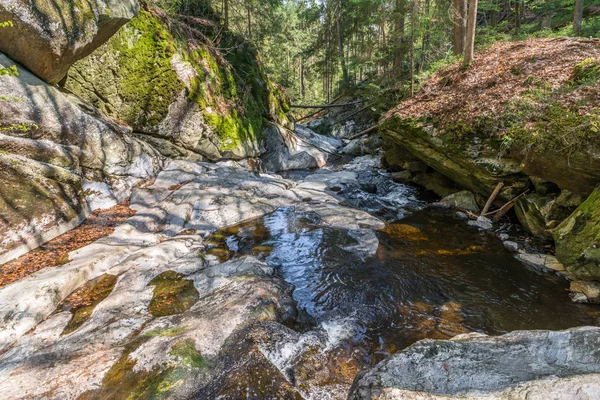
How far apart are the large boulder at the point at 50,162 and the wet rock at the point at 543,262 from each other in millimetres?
10452

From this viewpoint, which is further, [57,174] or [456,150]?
[456,150]

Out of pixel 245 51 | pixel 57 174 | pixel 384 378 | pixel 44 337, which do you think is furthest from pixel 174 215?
pixel 245 51

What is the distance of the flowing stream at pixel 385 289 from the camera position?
4043 millimetres

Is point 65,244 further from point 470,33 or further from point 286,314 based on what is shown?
point 470,33

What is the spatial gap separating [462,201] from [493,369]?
8.54 m

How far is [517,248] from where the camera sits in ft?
22.7

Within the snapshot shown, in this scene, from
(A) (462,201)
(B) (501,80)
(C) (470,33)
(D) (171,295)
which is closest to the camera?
(D) (171,295)

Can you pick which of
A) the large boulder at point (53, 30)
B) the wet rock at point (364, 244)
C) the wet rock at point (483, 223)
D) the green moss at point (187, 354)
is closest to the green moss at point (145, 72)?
the large boulder at point (53, 30)

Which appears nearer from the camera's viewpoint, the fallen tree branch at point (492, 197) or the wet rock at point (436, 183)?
the fallen tree branch at point (492, 197)

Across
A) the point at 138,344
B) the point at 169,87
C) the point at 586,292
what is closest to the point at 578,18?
the point at 586,292

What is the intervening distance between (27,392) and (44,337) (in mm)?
1009

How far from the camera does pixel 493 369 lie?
2.17 m

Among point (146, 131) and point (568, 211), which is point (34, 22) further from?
point (568, 211)

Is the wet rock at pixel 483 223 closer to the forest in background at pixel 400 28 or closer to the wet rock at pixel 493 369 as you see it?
the wet rock at pixel 493 369
